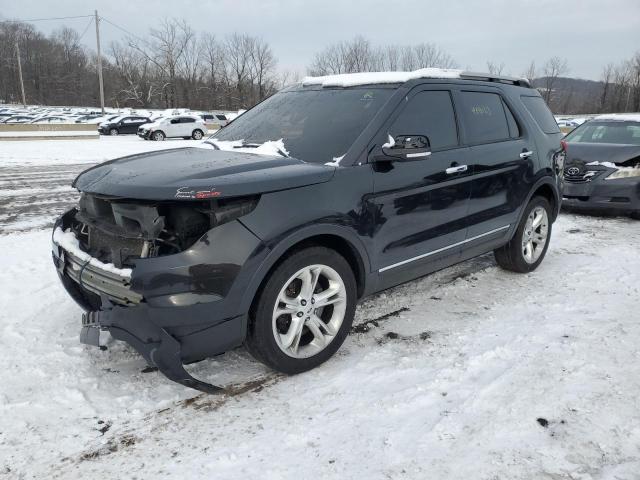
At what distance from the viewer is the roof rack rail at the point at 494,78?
438 centimetres

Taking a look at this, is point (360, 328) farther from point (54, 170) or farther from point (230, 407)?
point (54, 170)

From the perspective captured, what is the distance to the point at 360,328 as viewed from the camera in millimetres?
3805

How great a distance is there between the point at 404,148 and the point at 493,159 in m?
1.41

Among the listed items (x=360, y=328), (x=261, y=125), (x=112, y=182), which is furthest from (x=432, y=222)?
(x=112, y=182)

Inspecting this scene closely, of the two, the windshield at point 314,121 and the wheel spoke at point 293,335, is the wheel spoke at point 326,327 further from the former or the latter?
the windshield at point 314,121

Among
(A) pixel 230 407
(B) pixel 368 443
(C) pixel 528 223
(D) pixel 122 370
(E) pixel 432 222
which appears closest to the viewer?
(B) pixel 368 443

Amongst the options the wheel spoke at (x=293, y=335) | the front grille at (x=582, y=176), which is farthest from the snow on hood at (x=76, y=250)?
the front grille at (x=582, y=176)

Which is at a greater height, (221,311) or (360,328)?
(221,311)

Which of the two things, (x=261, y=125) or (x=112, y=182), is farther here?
(x=261, y=125)

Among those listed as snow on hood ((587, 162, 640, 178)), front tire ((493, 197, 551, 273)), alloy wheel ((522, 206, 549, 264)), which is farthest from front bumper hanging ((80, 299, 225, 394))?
snow on hood ((587, 162, 640, 178))

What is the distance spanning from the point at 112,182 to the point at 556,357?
9.86 ft

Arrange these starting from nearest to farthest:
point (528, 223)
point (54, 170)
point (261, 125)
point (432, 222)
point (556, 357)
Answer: point (556, 357) < point (432, 222) < point (261, 125) < point (528, 223) < point (54, 170)

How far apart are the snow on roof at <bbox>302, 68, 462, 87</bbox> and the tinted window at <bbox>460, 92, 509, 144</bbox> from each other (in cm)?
27

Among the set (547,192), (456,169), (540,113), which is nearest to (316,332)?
(456,169)
